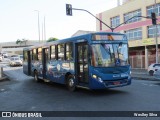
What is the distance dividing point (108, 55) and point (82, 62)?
4.43ft

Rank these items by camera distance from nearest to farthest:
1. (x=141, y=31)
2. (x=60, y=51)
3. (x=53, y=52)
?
(x=60, y=51) < (x=53, y=52) < (x=141, y=31)

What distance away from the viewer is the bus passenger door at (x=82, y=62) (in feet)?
42.4

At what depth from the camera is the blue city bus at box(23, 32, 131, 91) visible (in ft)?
40.5

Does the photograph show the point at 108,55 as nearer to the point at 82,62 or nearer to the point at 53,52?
the point at 82,62

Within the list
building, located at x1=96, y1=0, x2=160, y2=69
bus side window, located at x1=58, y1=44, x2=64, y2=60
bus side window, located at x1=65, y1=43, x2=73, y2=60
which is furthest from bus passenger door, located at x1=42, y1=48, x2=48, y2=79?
building, located at x1=96, y1=0, x2=160, y2=69

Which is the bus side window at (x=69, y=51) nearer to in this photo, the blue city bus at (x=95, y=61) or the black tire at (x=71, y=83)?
the blue city bus at (x=95, y=61)

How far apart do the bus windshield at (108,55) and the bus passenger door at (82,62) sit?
609 millimetres

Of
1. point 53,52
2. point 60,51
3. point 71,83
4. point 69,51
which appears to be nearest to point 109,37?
point 69,51

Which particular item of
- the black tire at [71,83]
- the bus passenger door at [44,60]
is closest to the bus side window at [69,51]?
the black tire at [71,83]

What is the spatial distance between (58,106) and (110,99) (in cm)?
225

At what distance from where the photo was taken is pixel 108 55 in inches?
495

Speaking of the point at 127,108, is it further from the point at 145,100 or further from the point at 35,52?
the point at 35,52

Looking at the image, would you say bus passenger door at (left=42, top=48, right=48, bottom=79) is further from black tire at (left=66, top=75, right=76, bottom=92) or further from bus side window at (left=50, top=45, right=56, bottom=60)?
black tire at (left=66, top=75, right=76, bottom=92)

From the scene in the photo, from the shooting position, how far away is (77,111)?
9.24m
